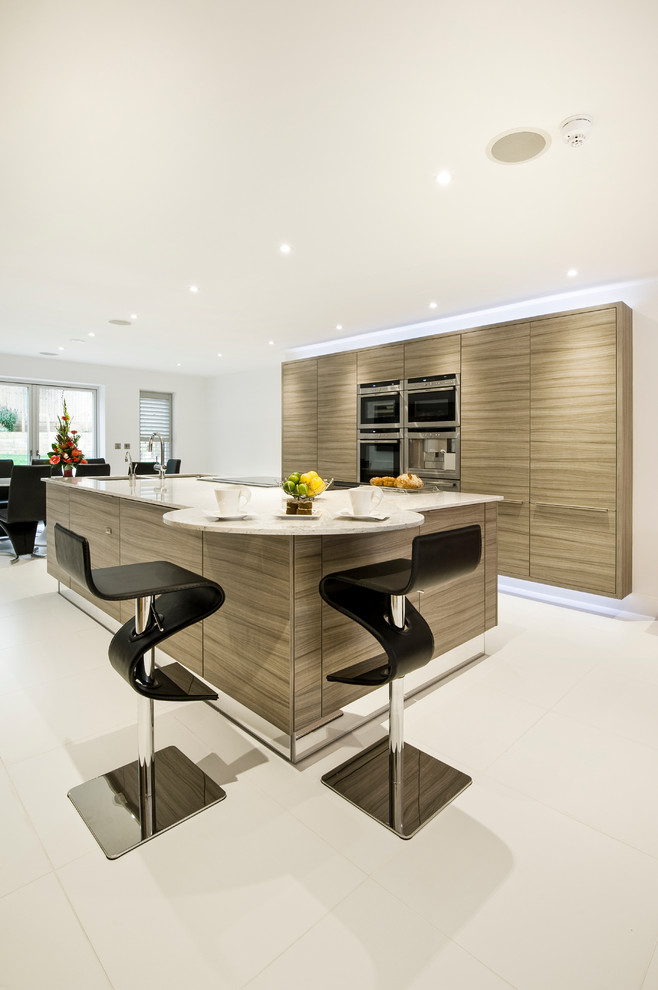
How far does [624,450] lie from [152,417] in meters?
8.12

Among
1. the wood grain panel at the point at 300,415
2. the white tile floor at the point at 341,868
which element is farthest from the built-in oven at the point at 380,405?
the white tile floor at the point at 341,868

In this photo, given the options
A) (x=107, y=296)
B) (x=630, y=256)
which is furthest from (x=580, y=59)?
(x=107, y=296)

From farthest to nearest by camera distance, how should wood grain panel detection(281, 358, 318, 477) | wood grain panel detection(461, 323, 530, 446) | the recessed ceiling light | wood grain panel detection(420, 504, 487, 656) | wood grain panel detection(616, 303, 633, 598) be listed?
wood grain panel detection(281, 358, 318, 477) < wood grain panel detection(461, 323, 530, 446) < wood grain panel detection(616, 303, 633, 598) < wood grain panel detection(420, 504, 487, 656) < the recessed ceiling light

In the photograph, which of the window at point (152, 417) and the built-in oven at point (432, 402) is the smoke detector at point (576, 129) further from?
the window at point (152, 417)

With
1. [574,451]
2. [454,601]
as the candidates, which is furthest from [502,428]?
[454,601]

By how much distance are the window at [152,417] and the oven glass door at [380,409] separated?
5.13 metres

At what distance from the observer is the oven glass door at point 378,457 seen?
17.0 ft

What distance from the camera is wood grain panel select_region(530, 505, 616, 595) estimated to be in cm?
378

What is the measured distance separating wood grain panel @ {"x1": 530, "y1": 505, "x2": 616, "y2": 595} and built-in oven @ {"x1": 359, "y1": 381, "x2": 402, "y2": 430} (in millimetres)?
1707

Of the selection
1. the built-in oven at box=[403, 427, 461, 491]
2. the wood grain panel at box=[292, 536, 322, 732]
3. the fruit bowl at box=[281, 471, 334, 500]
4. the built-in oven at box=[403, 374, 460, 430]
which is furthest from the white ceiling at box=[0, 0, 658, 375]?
the wood grain panel at box=[292, 536, 322, 732]

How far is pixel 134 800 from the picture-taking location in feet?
5.51

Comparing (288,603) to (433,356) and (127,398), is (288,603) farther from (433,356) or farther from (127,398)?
(127,398)

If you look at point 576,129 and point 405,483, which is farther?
point 405,483

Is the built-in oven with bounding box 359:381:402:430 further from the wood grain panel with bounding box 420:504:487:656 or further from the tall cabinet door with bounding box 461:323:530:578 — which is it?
the wood grain panel with bounding box 420:504:487:656
